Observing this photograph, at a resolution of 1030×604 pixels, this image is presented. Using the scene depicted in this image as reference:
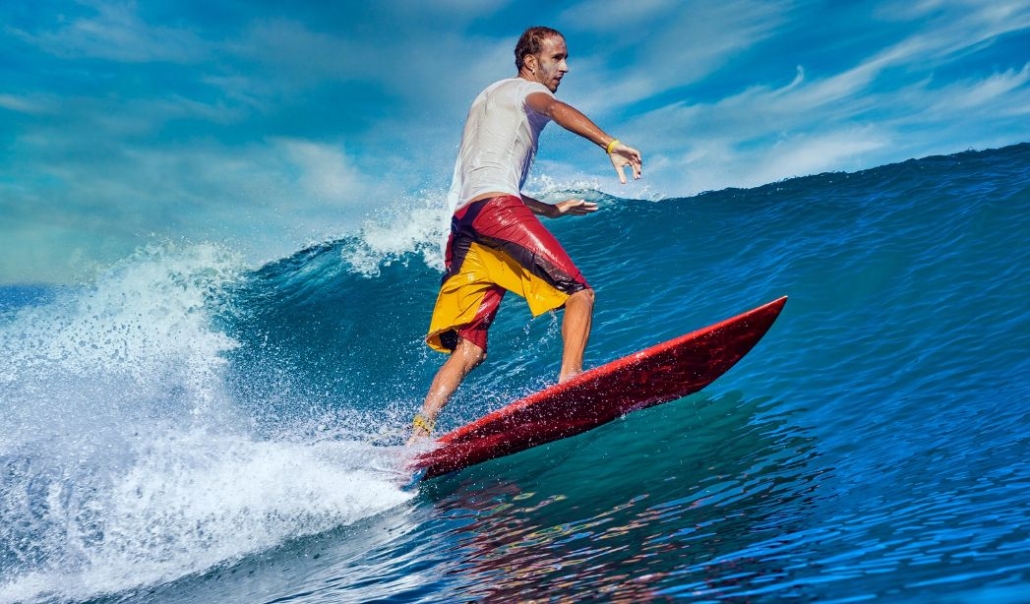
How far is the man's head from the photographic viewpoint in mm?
4104

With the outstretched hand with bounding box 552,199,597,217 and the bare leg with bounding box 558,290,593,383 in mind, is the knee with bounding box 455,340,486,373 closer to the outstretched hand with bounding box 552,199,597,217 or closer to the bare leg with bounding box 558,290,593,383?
the bare leg with bounding box 558,290,593,383

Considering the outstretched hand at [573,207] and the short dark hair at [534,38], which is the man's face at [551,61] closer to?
the short dark hair at [534,38]

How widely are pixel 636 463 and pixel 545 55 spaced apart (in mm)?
2170

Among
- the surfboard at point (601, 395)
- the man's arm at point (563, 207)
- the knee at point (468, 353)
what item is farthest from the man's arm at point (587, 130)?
the knee at point (468, 353)

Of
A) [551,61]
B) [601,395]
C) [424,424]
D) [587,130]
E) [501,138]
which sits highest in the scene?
[551,61]

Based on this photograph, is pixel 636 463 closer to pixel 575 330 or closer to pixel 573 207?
pixel 575 330

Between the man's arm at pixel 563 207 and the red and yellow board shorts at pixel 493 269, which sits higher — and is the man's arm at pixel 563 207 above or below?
above

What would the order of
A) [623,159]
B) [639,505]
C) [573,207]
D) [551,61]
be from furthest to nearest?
[573,207]
[551,61]
[623,159]
[639,505]

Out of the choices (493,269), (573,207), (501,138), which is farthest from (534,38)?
(493,269)

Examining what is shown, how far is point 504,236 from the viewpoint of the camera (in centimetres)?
401

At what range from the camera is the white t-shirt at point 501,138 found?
404cm

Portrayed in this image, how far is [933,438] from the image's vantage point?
329 centimetres

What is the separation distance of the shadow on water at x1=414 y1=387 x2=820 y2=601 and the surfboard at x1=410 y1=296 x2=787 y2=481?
0.13m

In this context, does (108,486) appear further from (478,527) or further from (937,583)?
(937,583)
